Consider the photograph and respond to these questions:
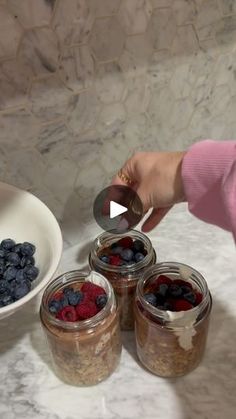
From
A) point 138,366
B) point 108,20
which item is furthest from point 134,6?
point 138,366

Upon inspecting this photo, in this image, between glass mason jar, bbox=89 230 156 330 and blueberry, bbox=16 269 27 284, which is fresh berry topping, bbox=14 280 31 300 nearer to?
blueberry, bbox=16 269 27 284

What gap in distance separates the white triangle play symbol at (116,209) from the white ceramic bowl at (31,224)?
76 mm

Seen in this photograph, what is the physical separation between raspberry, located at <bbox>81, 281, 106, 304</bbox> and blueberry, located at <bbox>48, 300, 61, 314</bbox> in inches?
1.1

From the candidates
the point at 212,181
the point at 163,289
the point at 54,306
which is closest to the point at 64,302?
the point at 54,306

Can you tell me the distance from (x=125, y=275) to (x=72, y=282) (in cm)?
6

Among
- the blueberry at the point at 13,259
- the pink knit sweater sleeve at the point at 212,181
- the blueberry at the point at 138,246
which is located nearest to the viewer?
the pink knit sweater sleeve at the point at 212,181

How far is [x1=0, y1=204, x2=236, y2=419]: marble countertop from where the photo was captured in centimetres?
53

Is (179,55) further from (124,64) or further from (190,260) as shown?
(190,260)

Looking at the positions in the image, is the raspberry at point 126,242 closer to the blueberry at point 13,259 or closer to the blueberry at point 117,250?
the blueberry at point 117,250

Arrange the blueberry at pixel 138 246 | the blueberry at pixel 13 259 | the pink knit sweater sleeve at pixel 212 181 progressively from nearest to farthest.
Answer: the pink knit sweater sleeve at pixel 212 181 < the blueberry at pixel 13 259 < the blueberry at pixel 138 246

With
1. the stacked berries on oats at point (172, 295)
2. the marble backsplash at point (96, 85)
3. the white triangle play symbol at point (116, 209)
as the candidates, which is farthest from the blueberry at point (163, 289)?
the marble backsplash at point (96, 85)

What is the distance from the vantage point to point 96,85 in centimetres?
62

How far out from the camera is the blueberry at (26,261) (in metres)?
0.50

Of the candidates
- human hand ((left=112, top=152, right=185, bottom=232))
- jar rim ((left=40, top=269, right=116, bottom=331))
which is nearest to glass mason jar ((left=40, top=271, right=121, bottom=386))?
jar rim ((left=40, top=269, right=116, bottom=331))
